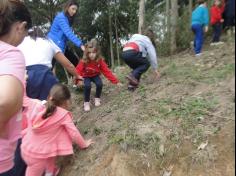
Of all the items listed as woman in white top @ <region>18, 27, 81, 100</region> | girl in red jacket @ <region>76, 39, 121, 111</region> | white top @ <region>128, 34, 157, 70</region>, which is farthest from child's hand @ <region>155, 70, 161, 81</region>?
woman in white top @ <region>18, 27, 81, 100</region>

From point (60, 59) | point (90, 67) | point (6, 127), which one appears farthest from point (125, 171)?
point (6, 127)

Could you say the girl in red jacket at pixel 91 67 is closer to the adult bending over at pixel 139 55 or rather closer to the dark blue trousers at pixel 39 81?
the adult bending over at pixel 139 55

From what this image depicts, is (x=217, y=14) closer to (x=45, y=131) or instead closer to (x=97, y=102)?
(x=45, y=131)

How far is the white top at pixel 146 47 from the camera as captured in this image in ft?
18.9

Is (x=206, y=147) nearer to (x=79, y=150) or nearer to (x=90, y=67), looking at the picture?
(x=79, y=150)

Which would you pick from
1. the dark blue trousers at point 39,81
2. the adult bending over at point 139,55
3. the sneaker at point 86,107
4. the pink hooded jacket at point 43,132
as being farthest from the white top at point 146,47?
the pink hooded jacket at point 43,132

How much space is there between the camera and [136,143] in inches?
164

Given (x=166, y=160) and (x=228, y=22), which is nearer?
(x=228, y=22)

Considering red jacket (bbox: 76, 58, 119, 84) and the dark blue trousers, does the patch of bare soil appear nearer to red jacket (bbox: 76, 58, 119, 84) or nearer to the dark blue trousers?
red jacket (bbox: 76, 58, 119, 84)

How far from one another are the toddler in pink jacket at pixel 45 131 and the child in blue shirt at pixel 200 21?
5.38 feet

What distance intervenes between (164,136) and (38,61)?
1475 mm

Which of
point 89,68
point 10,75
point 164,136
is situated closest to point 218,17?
point 10,75

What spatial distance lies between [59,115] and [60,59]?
0.60 metres

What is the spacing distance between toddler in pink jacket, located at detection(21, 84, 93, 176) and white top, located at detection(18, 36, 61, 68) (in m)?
0.31
